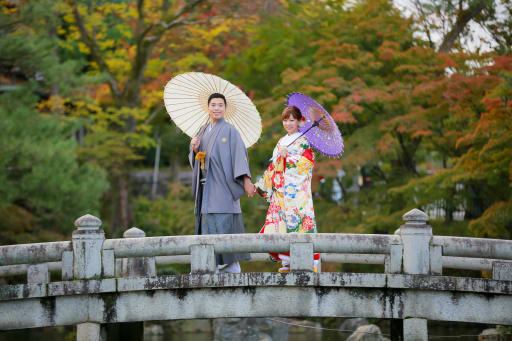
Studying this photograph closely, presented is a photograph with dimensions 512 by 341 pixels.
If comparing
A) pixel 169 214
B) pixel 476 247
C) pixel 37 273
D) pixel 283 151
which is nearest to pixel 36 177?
pixel 169 214

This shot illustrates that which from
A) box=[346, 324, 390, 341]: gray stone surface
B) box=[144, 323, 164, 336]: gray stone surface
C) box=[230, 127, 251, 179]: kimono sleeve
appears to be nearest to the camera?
box=[230, 127, 251, 179]: kimono sleeve

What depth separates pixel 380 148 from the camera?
41.4ft

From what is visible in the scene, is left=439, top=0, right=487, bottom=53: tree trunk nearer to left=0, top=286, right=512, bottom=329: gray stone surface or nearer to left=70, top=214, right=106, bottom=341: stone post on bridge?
left=0, top=286, right=512, bottom=329: gray stone surface

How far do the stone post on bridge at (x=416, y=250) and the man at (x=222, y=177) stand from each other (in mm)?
1648

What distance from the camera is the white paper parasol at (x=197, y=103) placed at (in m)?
7.62

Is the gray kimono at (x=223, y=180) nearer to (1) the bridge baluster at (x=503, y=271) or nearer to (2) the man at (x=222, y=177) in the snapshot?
(2) the man at (x=222, y=177)

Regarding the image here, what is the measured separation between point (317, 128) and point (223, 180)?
1162mm

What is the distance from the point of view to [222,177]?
7520mm

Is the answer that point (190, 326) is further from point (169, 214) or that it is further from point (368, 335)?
point (368, 335)

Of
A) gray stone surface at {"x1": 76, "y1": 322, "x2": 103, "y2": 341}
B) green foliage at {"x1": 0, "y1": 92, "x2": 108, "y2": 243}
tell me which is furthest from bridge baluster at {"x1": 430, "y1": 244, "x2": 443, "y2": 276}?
green foliage at {"x1": 0, "y1": 92, "x2": 108, "y2": 243}

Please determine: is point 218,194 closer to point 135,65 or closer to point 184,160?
point 135,65

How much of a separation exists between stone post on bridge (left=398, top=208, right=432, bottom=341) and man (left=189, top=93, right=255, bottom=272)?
5.41 ft

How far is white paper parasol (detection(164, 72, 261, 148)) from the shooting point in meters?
7.62

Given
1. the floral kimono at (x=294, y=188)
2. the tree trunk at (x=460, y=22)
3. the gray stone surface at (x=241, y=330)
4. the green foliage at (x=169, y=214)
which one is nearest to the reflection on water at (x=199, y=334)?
the gray stone surface at (x=241, y=330)
